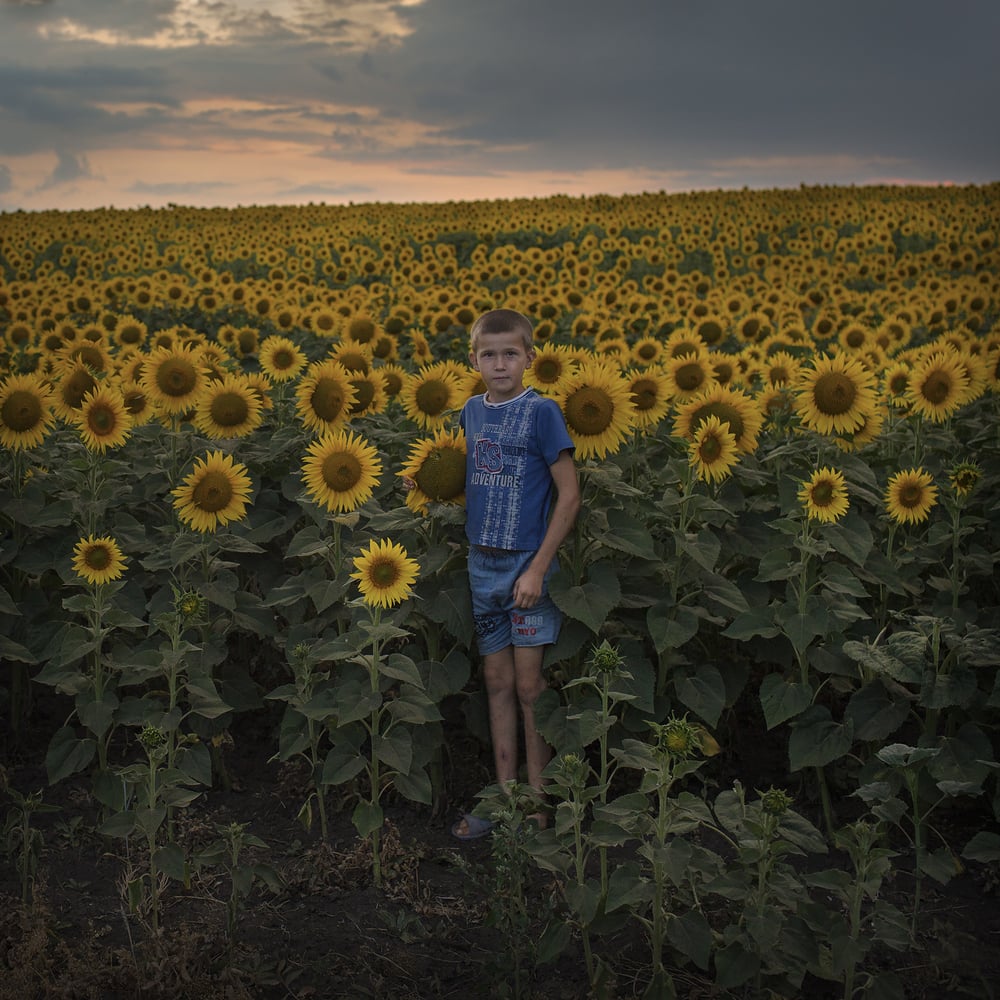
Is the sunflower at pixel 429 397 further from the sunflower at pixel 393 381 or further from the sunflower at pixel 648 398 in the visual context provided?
the sunflower at pixel 648 398

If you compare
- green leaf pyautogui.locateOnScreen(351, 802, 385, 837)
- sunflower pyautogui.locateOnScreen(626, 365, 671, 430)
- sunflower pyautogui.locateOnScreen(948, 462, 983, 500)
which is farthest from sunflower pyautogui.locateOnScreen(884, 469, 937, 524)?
green leaf pyautogui.locateOnScreen(351, 802, 385, 837)

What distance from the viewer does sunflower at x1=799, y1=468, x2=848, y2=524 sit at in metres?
4.80

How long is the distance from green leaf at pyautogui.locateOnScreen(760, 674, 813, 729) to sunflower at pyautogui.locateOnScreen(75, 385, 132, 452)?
10.4 ft

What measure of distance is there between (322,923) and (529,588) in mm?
1506

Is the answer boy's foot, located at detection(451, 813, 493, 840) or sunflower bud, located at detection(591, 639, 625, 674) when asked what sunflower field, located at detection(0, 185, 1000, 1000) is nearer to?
sunflower bud, located at detection(591, 639, 625, 674)

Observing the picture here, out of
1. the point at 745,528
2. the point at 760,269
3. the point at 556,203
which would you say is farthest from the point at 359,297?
the point at 556,203

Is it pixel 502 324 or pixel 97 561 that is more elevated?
pixel 502 324

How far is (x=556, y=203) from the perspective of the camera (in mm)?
42156

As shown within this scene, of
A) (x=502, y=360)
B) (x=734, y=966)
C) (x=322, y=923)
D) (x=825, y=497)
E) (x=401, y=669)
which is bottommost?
(x=322, y=923)

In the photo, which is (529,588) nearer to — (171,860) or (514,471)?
(514,471)

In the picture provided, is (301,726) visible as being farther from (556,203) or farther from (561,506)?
(556,203)

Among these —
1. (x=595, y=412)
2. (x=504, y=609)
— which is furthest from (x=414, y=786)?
(x=595, y=412)

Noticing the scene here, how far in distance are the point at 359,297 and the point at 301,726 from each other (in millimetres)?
9787

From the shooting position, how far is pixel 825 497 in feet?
15.8
